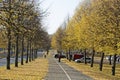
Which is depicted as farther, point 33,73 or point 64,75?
point 33,73

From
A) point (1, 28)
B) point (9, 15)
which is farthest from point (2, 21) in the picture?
point (1, 28)

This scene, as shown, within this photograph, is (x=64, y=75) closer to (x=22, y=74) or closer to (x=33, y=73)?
(x=33, y=73)

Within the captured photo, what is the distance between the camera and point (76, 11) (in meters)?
61.6

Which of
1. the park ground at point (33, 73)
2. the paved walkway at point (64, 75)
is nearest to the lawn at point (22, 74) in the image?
the park ground at point (33, 73)

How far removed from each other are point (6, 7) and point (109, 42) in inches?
653

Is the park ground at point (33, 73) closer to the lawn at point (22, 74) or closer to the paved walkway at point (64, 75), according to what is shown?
the lawn at point (22, 74)

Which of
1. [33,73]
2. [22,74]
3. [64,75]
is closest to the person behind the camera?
[22,74]

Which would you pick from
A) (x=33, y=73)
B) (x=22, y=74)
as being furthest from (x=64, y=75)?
(x=22, y=74)

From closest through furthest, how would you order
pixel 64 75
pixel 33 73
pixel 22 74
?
pixel 22 74 < pixel 64 75 < pixel 33 73

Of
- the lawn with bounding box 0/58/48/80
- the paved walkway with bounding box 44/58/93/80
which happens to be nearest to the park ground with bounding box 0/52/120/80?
the lawn with bounding box 0/58/48/80

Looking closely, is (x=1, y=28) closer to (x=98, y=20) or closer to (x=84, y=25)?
(x=98, y=20)

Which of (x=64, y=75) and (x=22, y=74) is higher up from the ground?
(x=22, y=74)

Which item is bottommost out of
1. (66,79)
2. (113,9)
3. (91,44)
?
(66,79)

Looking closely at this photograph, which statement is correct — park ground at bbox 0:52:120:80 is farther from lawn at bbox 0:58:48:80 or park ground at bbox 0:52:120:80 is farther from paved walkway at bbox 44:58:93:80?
paved walkway at bbox 44:58:93:80
